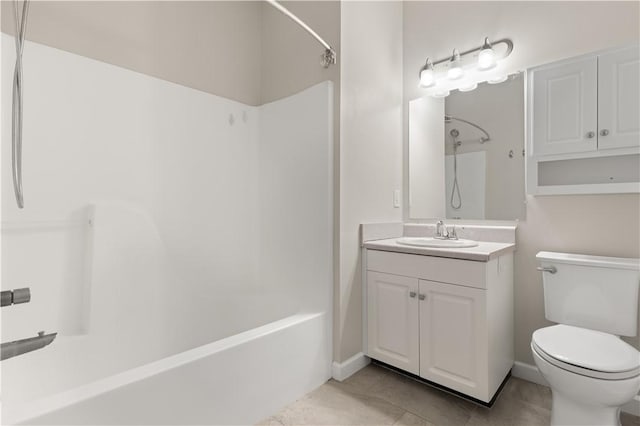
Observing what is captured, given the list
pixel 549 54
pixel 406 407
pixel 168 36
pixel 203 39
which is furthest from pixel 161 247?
pixel 549 54

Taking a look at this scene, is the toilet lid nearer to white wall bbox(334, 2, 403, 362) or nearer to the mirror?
the mirror

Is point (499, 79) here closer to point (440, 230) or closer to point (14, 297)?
point (440, 230)

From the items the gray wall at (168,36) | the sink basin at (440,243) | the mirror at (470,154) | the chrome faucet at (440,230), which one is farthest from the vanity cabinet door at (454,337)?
the gray wall at (168,36)

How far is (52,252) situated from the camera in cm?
153

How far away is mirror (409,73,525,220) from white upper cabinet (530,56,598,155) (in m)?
0.11

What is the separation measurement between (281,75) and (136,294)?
5.75 ft

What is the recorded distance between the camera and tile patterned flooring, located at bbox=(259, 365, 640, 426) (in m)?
1.48

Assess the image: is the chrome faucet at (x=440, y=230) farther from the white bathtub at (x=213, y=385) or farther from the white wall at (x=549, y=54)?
the white bathtub at (x=213, y=385)

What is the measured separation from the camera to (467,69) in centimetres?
207

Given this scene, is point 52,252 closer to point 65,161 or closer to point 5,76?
point 65,161

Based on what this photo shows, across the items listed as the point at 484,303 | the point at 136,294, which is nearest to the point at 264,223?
the point at 136,294

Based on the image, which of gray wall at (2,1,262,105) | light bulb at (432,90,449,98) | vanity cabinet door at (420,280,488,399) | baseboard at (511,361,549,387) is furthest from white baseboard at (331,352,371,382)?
gray wall at (2,1,262,105)

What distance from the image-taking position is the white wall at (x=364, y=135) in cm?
188

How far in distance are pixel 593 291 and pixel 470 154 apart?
103cm
